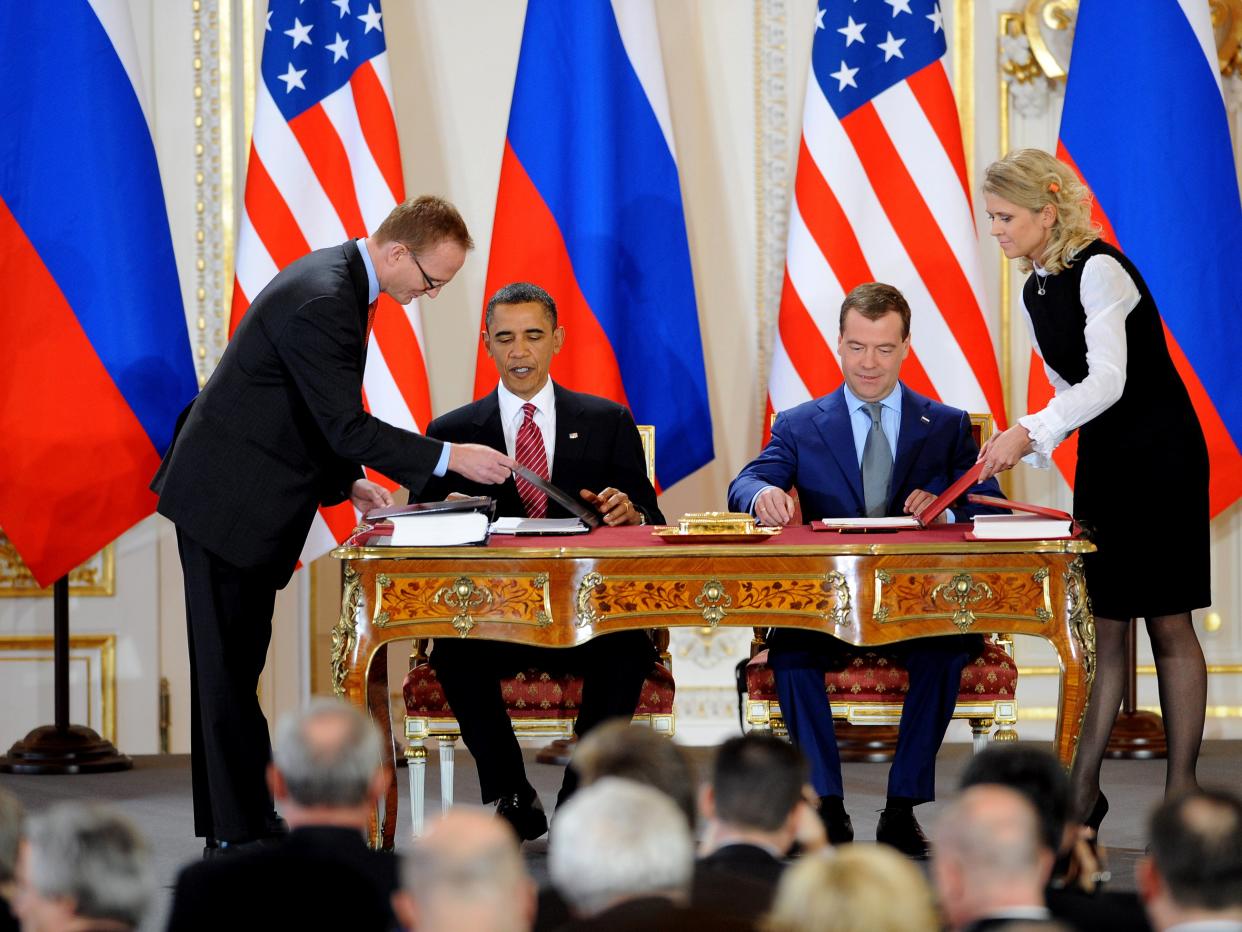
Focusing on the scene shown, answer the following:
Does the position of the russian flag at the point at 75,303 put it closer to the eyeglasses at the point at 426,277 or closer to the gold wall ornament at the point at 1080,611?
the eyeglasses at the point at 426,277

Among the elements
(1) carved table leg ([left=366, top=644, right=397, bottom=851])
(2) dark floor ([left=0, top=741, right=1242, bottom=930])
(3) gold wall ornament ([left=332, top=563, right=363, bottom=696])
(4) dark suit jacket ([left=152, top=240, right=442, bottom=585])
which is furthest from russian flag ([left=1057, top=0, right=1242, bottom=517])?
(3) gold wall ornament ([left=332, top=563, right=363, bottom=696])

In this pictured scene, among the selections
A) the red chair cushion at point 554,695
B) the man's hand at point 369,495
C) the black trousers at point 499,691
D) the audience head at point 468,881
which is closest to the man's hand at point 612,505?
the black trousers at point 499,691

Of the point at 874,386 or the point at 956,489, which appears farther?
the point at 874,386

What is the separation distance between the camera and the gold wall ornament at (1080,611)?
384cm

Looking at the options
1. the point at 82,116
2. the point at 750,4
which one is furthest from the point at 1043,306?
the point at 82,116

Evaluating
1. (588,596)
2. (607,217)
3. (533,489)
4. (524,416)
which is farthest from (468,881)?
(607,217)

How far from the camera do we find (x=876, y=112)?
586 centimetres

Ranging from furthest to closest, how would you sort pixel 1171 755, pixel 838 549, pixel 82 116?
pixel 82 116 → pixel 1171 755 → pixel 838 549

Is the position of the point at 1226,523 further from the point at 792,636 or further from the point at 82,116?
the point at 82,116

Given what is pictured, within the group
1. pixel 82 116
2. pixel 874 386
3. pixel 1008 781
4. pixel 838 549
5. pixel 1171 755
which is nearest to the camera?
pixel 1008 781

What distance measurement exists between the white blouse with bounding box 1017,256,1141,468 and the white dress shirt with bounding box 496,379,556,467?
4.45 ft

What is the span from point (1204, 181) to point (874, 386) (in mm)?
1785

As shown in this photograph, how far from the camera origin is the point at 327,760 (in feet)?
7.41

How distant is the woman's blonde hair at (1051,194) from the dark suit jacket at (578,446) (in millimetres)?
1232
